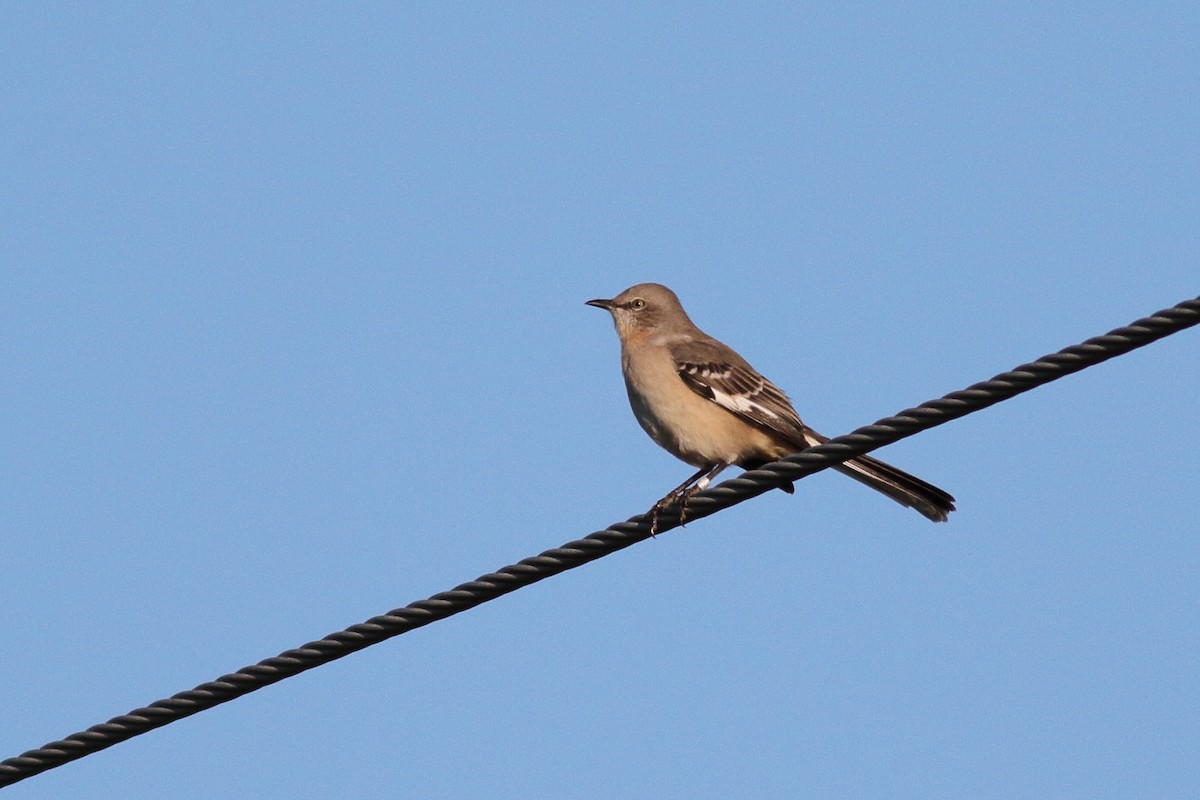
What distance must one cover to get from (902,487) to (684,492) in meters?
1.28

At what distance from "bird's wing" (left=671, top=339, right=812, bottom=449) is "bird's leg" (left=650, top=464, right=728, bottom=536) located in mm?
380

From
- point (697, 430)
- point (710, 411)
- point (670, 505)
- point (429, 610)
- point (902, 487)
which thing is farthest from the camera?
point (710, 411)

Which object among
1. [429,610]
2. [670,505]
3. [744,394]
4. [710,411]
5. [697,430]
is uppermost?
[744,394]

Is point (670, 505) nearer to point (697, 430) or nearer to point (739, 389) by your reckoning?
point (697, 430)

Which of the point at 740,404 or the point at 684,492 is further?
the point at 740,404

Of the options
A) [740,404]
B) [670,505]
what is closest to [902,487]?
[740,404]

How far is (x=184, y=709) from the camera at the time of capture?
5.82 metres

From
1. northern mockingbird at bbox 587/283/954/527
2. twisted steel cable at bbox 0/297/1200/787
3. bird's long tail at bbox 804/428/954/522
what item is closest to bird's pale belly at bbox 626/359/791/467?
northern mockingbird at bbox 587/283/954/527

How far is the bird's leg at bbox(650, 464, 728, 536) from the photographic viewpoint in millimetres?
6882

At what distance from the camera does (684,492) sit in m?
7.88

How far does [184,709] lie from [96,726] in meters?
A: 0.34

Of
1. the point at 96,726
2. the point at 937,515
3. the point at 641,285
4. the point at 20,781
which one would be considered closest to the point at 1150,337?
the point at 937,515

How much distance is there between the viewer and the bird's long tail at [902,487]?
26.9 ft

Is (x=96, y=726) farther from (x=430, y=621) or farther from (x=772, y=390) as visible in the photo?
(x=772, y=390)
